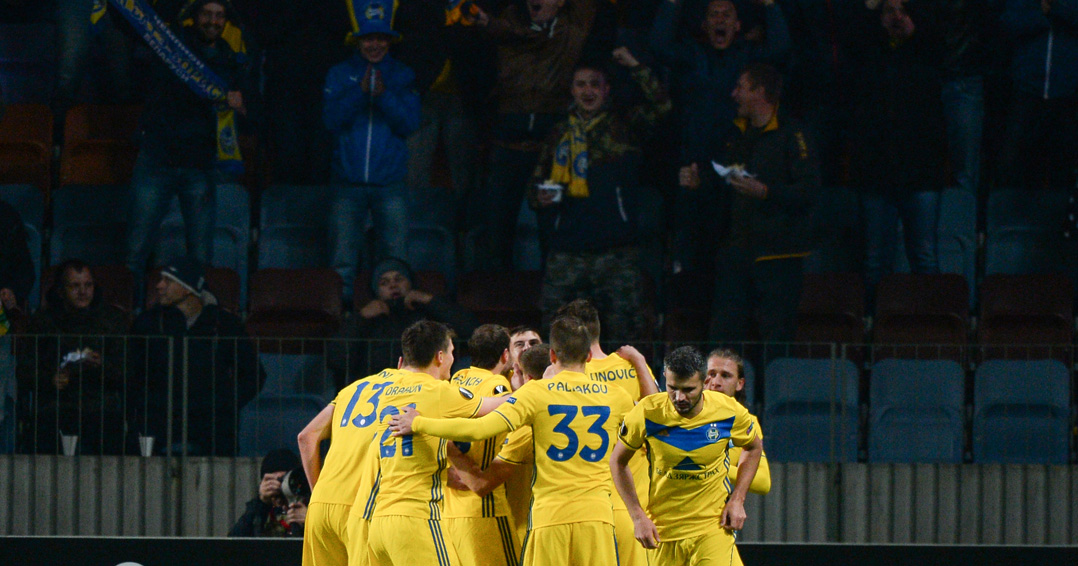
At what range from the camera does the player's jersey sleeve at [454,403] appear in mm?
6238

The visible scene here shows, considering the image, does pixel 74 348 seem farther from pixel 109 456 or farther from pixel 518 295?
pixel 518 295

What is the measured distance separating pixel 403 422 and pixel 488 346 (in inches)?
49.1

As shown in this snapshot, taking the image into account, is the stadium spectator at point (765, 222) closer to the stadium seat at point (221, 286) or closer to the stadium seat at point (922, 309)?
the stadium seat at point (922, 309)

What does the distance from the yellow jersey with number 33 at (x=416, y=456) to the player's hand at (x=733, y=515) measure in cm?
124

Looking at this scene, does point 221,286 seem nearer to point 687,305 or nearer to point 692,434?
point 687,305

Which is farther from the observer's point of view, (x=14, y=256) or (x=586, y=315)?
(x=14, y=256)

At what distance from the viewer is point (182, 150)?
1152 cm

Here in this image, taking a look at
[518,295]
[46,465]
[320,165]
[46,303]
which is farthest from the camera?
[320,165]

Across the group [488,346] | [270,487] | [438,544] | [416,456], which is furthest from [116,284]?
[438,544]

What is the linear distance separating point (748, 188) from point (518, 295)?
2141 mm

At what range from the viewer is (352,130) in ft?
37.9

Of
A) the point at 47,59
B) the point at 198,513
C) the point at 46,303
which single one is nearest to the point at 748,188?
the point at 198,513

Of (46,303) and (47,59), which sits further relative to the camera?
(47,59)

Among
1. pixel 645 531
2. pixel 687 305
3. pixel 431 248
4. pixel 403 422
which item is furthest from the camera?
pixel 431 248
